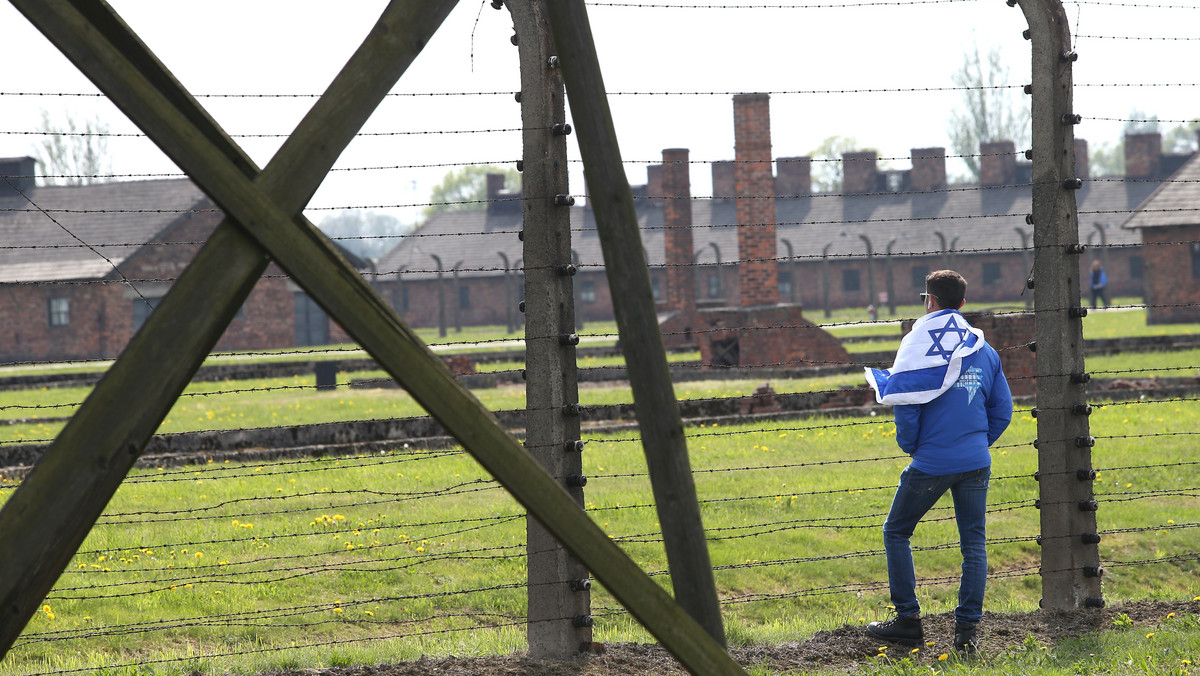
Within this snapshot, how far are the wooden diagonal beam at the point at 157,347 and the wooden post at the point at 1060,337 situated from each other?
346 centimetres

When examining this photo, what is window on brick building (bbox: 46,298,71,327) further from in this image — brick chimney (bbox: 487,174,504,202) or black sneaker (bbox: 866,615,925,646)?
black sneaker (bbox: 866,615,925,646)

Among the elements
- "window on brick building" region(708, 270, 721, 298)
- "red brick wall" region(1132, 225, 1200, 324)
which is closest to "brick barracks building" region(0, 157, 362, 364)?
"window on brick building" region(708, 270, 721, 298)

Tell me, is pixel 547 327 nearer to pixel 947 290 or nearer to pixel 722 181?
pixel 947 290

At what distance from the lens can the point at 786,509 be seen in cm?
735

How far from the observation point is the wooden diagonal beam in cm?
217

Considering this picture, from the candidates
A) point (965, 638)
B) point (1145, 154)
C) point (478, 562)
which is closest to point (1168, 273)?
point (1145, 154)

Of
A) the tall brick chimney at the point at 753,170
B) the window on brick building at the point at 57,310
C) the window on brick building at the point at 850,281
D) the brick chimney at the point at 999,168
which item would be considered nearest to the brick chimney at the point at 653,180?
the window on brick building at the point at 850,281

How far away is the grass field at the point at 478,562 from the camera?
4582 millimetres

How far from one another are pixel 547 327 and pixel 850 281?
4543 cm

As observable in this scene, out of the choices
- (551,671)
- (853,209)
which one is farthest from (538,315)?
(853,209)

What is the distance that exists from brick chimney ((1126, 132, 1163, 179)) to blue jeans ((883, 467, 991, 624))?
5035 cm

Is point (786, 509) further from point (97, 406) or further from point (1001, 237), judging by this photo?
point (1001, 237)

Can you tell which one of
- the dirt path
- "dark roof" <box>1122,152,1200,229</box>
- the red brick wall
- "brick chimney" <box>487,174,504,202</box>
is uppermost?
"brick chimney" <box>487,174,504,202</box>

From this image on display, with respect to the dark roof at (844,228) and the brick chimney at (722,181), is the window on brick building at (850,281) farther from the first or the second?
the brick chimney at (722,181)
